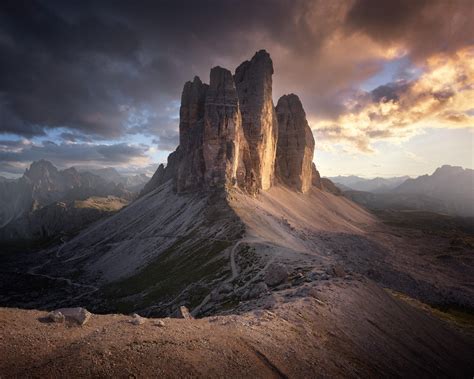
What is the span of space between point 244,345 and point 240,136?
97.6m

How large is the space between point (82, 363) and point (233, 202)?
7163cm

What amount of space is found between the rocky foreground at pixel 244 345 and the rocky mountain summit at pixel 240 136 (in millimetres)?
73200

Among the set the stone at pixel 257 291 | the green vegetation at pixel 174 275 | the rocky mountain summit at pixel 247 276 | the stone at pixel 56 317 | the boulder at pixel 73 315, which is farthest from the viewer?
the green vegetation at pixel 174 275

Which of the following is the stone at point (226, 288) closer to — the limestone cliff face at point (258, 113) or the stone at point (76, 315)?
the stone at point (76, 315)

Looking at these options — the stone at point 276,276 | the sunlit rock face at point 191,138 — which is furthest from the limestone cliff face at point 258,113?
the stone at point 276,276

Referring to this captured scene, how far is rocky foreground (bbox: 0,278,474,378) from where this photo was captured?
1160 cm

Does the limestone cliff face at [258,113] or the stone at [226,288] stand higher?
the limestone cliff face at [258,113]

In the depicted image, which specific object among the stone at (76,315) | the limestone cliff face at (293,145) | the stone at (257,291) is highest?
the limestone cliff face at (293,145)

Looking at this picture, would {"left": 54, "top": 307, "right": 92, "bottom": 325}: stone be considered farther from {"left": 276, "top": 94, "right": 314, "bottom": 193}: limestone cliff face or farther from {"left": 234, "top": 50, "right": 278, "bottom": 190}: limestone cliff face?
{"left": 276, "top": 94, "right": 314, "bottom": 193}: limestone cliff face

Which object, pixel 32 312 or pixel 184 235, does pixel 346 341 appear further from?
pixel 184 235

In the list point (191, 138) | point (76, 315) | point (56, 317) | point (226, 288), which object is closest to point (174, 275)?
point (226, 288)

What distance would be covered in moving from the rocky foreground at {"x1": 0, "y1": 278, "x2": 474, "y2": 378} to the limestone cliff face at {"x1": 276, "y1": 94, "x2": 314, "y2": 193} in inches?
5098

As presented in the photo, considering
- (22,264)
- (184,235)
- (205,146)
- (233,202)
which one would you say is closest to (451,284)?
(233,202)

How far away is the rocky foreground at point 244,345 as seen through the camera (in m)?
11.6
